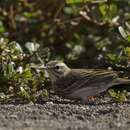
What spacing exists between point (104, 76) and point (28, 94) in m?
1.03

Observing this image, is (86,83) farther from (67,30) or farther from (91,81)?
(67,30)

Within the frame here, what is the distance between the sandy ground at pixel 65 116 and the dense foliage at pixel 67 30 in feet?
4.68

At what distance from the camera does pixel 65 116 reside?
6.43 metres

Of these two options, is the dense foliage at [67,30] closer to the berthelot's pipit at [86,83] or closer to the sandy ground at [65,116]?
the berthelot's pipit at [86,83]

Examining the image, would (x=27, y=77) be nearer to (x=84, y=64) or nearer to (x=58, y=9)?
(x=84, y=64)

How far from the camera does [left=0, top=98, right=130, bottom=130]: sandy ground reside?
19.5 ft

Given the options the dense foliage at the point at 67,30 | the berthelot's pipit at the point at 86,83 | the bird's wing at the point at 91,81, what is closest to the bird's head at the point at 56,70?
the berthelot's pipit at the point at 86,83

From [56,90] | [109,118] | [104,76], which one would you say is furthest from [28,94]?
[109,118]

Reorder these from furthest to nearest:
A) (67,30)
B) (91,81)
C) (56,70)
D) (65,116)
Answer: (67,30) → (56,70) → (91,81) → (65,116)

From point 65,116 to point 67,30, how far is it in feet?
12.6

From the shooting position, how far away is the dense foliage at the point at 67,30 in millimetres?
8531

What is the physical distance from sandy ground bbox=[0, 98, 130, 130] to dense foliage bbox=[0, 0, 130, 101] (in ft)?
4.68

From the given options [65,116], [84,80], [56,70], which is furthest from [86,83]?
[65,116]

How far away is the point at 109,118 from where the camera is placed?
6355 millimetres
